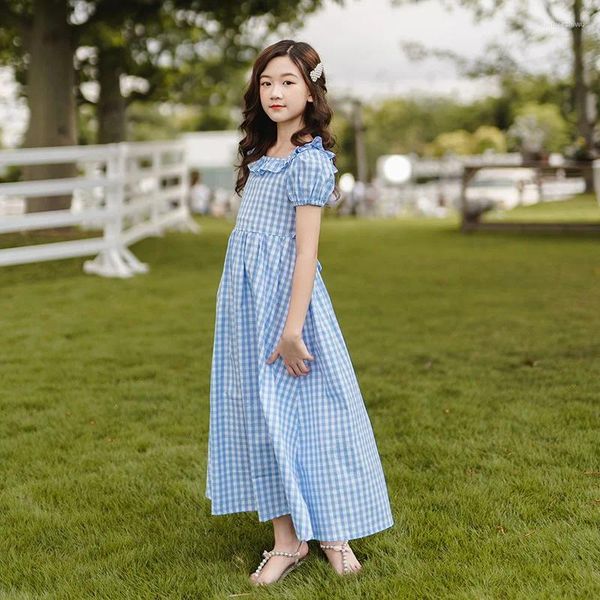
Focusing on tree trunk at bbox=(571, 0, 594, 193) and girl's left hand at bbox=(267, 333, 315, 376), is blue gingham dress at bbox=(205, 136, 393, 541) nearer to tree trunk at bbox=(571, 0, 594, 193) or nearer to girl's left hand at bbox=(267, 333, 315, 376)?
girl's left hand at bbox=(267, 333, 315, 376)

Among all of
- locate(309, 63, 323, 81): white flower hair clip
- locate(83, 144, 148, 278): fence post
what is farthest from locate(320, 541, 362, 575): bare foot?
locate(83, 144, 148, 278): fence post

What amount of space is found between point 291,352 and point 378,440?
1.66m

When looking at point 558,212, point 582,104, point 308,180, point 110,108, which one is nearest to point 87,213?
point 308,180

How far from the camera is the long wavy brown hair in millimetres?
2646

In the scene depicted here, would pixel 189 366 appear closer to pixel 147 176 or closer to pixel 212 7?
pixel 147 176

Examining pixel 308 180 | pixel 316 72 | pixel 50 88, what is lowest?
pixel 308 180

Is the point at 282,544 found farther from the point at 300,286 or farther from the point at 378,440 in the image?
the point at 378,440

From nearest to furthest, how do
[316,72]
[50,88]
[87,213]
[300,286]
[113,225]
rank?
[300,286]
[316,72]
[87,213]
[113,225]
[50,88]

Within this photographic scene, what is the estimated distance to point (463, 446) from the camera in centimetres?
400

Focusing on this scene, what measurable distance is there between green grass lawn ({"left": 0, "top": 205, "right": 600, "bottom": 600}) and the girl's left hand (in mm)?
623

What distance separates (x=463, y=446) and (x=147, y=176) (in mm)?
8398

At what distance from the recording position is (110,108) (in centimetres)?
1834

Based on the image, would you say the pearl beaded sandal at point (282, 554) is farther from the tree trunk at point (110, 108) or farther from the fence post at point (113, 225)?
the tree trunk at point (110, 108)

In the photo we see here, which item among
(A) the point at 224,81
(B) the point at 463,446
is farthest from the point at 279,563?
(A) the point at 224,81
